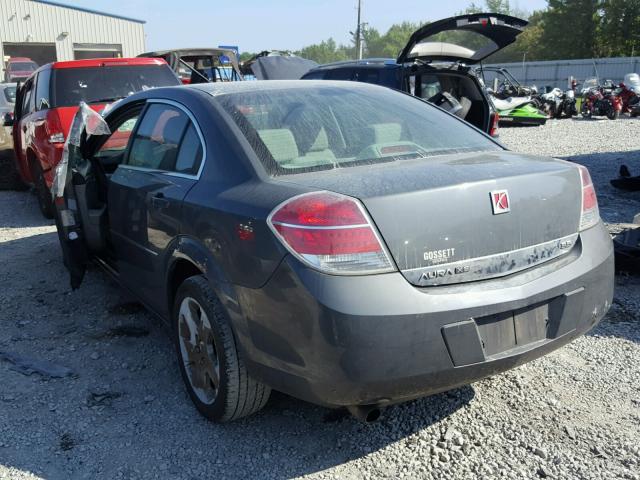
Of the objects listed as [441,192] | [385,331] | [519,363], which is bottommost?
[519,363]

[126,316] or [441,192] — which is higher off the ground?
[441,192]

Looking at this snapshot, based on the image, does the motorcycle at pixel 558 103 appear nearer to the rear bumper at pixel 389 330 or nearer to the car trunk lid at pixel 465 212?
the car trunk lid at pixel 465 212

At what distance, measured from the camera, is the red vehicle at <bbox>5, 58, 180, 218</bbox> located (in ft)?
22.3

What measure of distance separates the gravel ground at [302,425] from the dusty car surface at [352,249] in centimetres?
25

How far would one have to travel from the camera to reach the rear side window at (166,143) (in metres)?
3.14

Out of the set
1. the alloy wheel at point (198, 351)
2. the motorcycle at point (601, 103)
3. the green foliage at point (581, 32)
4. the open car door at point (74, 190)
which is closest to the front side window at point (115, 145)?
the open car door at point (74, 190)

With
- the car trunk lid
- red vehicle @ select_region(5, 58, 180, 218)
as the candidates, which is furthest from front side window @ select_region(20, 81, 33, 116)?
the car trunk lid

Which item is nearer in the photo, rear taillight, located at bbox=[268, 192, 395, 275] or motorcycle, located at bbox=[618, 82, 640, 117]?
rear taillight, located at bbox=[268, 192, 395, 275]

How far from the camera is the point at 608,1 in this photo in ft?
164

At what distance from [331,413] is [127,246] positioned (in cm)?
169

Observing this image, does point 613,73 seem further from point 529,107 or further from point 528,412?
point 528,412

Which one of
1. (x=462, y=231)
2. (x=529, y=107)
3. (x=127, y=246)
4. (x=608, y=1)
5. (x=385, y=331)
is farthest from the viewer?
(x=608, y=1)

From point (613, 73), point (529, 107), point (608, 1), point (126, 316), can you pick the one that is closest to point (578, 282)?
point (126, 316)

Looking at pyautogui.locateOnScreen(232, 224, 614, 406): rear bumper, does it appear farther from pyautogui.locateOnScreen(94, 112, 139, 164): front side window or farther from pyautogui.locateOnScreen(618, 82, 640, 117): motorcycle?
pyautogui.locateOnScreen(618, 82, 640, 117): motorcycle
